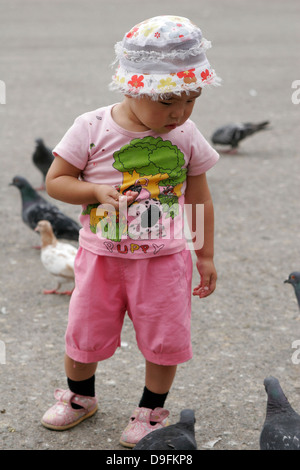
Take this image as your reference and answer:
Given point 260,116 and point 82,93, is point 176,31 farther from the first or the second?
point 82,93

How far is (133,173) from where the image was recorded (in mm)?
2717

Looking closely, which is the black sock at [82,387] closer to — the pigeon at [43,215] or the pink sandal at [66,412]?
the pink sandal at [66,412]

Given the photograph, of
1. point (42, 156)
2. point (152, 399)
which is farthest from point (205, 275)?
point (42, 156)

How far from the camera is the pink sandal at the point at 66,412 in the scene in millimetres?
3096

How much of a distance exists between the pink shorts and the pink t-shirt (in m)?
0.06

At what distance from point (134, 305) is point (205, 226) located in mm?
438

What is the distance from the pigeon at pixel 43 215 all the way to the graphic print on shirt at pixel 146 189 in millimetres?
2428

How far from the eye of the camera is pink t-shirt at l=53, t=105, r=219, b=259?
2.71m

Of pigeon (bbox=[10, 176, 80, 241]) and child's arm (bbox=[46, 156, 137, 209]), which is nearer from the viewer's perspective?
child's arm (bbox=[46, 156, 137, 209])

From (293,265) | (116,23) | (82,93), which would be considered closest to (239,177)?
(293,265)

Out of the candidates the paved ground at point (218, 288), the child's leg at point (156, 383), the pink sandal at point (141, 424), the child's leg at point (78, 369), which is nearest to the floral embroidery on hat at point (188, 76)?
the child's leg at point (156, 383)

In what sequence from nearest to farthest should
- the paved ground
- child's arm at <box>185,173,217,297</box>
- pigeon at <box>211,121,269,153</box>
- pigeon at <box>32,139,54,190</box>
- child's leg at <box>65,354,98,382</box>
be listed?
child's arm at <box>185,173,217,297</box> → child's leg at <box>65,354,98,382</box> → the paved ground → pigeon at <box>32,139,54,190</box> → pigeon at <box>211,121,269,153</box>

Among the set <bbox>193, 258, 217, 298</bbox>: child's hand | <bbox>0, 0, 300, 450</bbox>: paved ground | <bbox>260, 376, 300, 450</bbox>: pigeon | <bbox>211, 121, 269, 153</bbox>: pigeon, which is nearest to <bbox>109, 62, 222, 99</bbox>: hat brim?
<bbox>193, 258, 217, 298</bbox>: child's hand

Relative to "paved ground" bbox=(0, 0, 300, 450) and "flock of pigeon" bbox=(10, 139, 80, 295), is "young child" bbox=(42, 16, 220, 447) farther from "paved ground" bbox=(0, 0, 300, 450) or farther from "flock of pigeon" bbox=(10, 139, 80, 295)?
"flock of pigeon" bbox=(10, 139, 80, 295)
